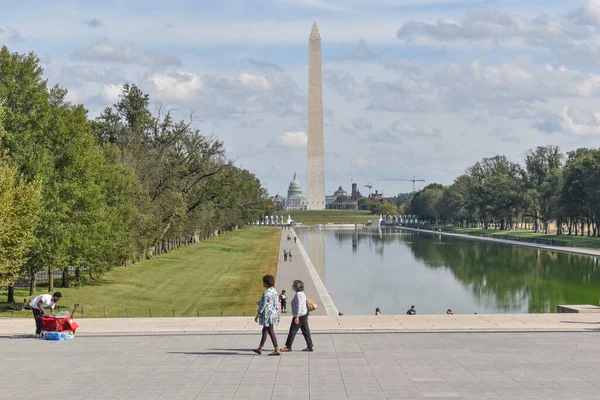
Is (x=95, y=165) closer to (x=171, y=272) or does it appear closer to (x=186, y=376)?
(x=171, y=272)

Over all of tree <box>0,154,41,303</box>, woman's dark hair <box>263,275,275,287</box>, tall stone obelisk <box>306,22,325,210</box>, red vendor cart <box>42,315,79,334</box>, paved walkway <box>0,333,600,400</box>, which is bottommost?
paved walkway <box>0,333,600,400</box>

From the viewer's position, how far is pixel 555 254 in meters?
73.8

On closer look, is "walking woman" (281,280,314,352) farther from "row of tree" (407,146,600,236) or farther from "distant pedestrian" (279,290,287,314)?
"row of tree" (407,146,600,236)

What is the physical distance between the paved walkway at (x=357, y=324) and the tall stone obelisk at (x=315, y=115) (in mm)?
115829

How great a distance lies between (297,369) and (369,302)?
25809 millimetres

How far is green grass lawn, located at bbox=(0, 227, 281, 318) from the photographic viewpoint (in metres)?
32.5

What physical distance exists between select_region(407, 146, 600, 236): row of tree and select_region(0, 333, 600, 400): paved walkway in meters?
71.4

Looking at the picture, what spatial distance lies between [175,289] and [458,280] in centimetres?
1984

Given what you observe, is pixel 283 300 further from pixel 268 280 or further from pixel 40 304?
pixel 268 280

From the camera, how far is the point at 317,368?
1481cm

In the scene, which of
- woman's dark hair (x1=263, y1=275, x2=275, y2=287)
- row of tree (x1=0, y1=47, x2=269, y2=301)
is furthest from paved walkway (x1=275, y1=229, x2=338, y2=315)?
woman's dark hair (x1=263, y1=275, x2=275, y2=287)

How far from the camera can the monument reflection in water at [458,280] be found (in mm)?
39219

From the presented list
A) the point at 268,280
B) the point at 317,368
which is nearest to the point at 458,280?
the point at 268,280

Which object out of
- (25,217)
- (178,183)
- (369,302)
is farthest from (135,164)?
(25,217)
